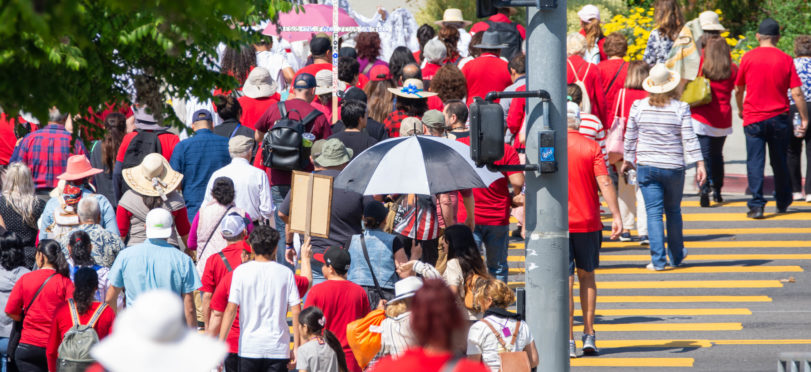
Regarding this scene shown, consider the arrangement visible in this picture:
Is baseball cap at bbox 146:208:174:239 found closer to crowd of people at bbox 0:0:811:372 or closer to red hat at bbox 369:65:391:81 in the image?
crowd of people at bbox 0:0:811:372

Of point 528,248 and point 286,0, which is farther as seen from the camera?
point 286,0

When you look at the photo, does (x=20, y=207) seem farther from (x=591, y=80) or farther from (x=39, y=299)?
(x=591, y=80)

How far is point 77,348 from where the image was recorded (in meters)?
8.59

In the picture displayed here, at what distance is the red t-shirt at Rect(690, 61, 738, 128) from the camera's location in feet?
49.6

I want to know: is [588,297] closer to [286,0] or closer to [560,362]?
[560,362]

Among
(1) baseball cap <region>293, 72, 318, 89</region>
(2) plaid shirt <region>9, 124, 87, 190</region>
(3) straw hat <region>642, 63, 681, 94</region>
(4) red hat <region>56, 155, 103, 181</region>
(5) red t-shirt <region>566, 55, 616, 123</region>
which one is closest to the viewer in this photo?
(4) red hat <region>56, 155, 103, 181</region>

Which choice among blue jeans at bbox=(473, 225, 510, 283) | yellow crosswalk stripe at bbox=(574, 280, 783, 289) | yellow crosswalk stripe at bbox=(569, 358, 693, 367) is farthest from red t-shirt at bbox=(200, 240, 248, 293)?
yellow crosswalk stripe at bbox=(574, 280, 783, 289)

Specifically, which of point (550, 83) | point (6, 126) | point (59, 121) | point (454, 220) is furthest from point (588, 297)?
point (6, 126)

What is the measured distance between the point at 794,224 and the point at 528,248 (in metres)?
7.22

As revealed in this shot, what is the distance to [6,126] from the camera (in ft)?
44.1

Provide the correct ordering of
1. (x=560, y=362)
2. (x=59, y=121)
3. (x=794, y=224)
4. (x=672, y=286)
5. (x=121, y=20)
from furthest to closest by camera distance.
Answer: (x=794, y=224) < (x=672, y=286) < (x=59, y=121) < (x=560, y=362) < (x=121, y=20)

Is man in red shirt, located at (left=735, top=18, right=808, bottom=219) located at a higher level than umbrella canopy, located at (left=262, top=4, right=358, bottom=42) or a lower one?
lower

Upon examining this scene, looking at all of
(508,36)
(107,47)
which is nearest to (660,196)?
(508,36)

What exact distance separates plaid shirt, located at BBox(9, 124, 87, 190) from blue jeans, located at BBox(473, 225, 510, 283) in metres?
4.25
